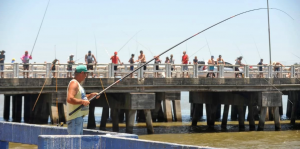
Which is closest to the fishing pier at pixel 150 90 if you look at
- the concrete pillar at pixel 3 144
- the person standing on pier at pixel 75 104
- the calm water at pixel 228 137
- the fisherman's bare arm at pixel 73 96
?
the calm water at pixel 228 137

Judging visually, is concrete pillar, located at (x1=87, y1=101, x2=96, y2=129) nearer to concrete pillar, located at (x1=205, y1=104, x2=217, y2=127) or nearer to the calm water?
the calm water

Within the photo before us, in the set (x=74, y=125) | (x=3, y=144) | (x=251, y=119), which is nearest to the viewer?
(x=74, y=125)

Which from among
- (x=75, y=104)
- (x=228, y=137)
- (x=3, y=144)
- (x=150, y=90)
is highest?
(x=150, y=90)

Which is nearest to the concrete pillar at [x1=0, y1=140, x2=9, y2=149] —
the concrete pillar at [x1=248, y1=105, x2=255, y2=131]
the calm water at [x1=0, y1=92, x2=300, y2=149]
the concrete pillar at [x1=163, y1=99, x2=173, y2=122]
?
the calm water at [x1=0, y1=92, x2=300, y2=149]

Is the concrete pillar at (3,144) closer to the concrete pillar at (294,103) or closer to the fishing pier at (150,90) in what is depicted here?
the fishing pier at (150,90)

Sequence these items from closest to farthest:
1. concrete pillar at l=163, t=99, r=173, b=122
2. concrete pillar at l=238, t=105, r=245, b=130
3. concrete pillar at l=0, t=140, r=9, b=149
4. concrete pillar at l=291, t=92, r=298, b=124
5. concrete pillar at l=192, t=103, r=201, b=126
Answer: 1. concrete pillar at l=0, t=140, r=9, b=149
2. concrete pillar at l=238, t=105, r=245, b=130
3. concrete pillar at l=192, t=103, r=201, b=126
4. concrete pillar at l=163, t=99, r=173, b=122
5. concrete pillar at l=291, t=92, r=298, b=124

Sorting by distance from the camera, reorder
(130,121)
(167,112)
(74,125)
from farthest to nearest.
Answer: (167,112) → (130,121) → (74,125)

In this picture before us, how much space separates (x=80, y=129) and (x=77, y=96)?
0.48 meters

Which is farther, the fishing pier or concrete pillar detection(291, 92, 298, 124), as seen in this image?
concrete pillar detection(291, 92, 298, 124)

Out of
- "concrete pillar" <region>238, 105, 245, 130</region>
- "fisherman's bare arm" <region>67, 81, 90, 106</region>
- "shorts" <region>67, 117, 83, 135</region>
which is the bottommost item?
"concrete pillar" <region>238, 105, 245, 130</region>

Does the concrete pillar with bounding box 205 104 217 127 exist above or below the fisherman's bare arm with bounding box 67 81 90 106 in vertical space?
below

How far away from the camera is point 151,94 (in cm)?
2284

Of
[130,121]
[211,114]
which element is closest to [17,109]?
[211,114]

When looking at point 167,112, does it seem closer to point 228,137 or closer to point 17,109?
point 228,137
